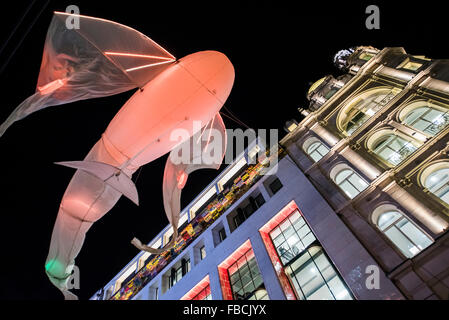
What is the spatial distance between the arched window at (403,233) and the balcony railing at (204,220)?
8.65 meters

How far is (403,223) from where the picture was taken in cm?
1083

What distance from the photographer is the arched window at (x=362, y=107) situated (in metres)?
16.6

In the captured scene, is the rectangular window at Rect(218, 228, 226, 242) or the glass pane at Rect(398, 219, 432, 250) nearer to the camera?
the glass pane at Rect(398, 219, 432, 250)

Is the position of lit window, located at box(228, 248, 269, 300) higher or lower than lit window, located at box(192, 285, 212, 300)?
lower

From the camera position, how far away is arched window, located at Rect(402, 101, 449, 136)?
12.3 m

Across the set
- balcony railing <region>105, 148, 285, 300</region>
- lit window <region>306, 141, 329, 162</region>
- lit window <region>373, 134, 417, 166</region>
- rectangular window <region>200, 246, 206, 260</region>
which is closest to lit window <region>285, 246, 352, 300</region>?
lit window <region>373, 134, 417, 166</region>

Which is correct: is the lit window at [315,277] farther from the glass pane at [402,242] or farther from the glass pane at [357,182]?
the glass pane at [357,182]

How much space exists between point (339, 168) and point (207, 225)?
10974mm

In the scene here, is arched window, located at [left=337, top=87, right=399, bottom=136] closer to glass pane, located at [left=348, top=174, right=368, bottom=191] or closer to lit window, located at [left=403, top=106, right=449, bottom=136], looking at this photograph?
lit window, located at [left=403, top=106, right=449, bottom=136]

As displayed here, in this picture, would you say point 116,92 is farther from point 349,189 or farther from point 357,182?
point 357,182

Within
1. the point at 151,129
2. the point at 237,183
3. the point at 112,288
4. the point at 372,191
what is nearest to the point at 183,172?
the point at 151,129

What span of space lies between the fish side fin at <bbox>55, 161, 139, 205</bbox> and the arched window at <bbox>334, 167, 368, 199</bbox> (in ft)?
35.2
